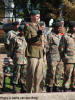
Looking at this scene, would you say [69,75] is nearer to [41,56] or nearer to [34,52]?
[41,56]

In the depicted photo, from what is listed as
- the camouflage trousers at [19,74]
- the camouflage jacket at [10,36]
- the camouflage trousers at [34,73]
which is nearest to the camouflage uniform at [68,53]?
the camouflage trousers at [34,73]

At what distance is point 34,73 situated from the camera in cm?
740

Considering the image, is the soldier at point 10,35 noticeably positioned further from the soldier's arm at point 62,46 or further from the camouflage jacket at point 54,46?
the soldier's arm at point 62,46

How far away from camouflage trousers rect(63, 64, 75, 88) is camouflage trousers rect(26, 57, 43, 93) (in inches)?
31.4

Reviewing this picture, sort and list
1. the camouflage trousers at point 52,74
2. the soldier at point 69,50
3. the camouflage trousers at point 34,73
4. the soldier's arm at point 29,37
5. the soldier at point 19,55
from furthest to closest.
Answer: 1. the camouflage trousers at point 52,74
2. the soldier at point 19,55
3. the soldier at point 69,50
4. the camouflage trousers at point 34,73
5. the soldier's arm at point 29,37

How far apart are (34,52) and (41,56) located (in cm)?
18

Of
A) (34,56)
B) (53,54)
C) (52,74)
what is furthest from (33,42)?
(52,74)

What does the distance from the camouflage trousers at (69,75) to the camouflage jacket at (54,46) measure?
0.39 meters

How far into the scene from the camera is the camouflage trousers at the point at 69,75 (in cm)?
801

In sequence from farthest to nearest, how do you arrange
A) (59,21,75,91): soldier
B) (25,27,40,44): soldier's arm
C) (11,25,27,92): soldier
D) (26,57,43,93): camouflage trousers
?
(11,25,27,92): soldier < (59,21,75,91): soldier < (26,57,43,93): camouflage trousers < (25,27,40,44): soldier's arm

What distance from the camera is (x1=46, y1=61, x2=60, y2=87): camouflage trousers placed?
27.3ft

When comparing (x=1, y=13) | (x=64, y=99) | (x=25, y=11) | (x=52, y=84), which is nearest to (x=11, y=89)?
(x=52, y=84)

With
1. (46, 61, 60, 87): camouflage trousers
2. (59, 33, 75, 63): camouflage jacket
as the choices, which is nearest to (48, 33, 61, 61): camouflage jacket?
(46, 61, 60, 87): camouflage trousers

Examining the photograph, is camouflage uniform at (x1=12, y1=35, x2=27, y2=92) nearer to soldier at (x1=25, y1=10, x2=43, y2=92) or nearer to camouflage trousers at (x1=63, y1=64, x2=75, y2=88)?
soldier at (x1=25, y1=10, x2=43, y2=92)
